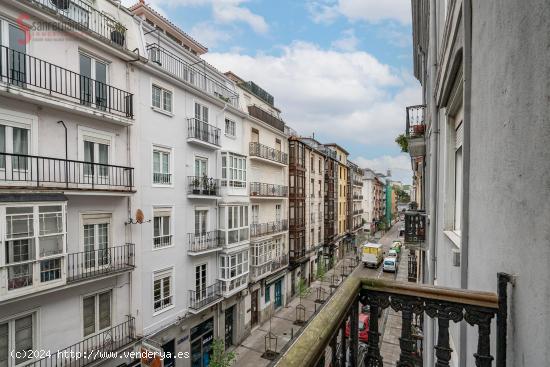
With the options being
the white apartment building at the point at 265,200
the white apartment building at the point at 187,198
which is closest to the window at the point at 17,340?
the white apartment building at the point at 187,198

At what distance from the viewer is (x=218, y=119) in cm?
1678

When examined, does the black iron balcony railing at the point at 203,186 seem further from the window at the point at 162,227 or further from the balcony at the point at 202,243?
the balcony at the point at 202,243

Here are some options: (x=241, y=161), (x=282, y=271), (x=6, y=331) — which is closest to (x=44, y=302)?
(x=6, y=331)

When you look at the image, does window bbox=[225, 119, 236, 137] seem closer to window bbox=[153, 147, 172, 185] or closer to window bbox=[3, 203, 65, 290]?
window bbox=[153, 147, 172, 185]

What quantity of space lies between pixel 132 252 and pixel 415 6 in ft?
54.1

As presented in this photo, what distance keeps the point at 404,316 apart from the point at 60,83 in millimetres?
11498

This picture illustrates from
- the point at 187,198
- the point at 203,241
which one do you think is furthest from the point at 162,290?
the point at 187,198

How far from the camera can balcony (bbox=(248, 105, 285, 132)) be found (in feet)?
66.1

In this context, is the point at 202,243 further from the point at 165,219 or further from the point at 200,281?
the point at 165,219

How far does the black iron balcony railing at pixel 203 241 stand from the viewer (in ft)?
47.4

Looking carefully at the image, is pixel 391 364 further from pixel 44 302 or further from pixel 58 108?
pixel 58 108

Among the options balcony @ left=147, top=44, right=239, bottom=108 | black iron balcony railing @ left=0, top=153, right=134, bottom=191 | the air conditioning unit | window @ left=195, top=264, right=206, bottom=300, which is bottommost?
window @ left=195, top=264, right=206, bottom=300

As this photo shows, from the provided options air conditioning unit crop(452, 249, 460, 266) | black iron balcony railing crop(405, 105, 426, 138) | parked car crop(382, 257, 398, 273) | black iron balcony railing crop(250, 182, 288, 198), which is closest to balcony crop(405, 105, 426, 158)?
black iron balcony railing crop(405, 105, 426, 138)

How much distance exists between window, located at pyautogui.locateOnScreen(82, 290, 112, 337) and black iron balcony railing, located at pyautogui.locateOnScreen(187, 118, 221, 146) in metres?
8.00
